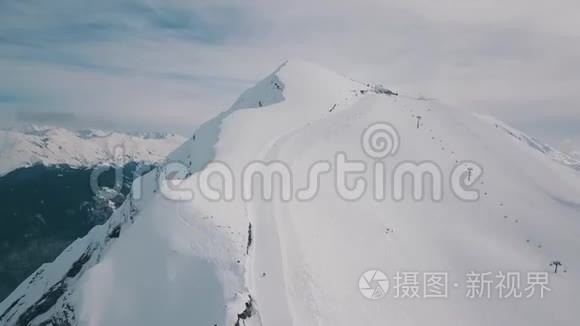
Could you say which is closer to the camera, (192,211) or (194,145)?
(192,211)

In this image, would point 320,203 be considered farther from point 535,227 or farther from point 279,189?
point 535,227

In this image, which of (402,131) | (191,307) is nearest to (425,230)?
(402,131)

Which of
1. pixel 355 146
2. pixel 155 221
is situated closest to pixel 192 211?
pixel 155 221

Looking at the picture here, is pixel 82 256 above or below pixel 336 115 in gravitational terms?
below

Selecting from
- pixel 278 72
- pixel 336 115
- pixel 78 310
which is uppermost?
pixel 278 72

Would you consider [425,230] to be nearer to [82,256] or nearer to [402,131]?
[402,131]

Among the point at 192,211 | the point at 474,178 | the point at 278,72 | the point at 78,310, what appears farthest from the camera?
the point at 278,72

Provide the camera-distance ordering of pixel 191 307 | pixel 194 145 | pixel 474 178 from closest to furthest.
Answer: pixel 191 307 < pixel 474 178 < pixel 194 145
